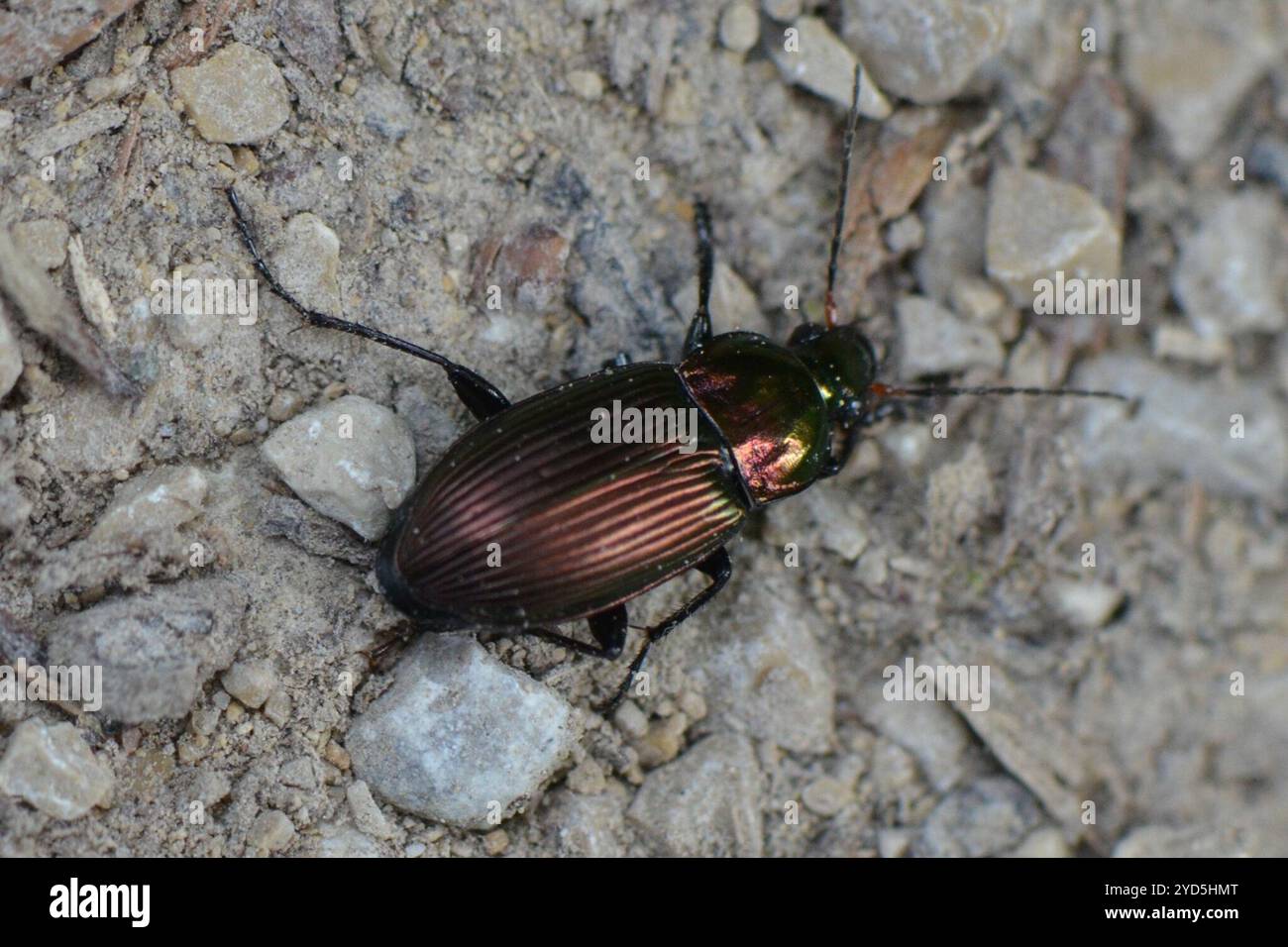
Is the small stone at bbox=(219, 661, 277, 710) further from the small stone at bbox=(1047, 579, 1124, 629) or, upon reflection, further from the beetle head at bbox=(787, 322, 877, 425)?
the small stone at bbox=(1047, 579, 1124, 629)

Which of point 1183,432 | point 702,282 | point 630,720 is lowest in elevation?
point 630,720

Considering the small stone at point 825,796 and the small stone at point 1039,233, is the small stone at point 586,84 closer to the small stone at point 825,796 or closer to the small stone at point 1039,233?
the small stone at point 1039,233

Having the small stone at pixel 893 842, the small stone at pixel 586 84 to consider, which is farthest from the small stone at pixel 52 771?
the small stone at pixel 586 84

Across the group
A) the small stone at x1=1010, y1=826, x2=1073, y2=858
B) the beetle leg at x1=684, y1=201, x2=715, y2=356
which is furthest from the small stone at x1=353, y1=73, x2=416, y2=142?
the small stone at x1=1010, y1=826, x2=1073, y2=858

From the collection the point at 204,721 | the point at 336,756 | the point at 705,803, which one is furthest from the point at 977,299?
the point at 204,721

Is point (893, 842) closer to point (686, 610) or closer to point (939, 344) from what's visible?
point (686, 610)

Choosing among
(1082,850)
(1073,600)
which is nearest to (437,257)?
(1073,600)
